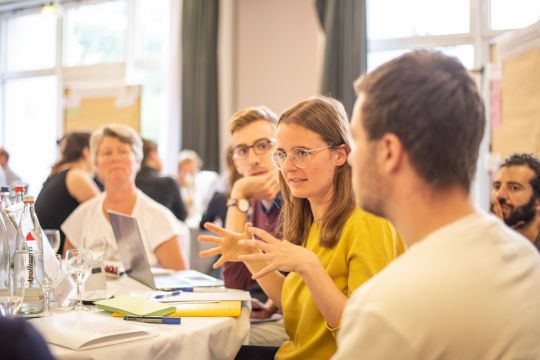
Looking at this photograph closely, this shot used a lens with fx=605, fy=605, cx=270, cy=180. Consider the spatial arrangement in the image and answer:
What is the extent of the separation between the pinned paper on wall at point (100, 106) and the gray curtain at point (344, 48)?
8.24 feet

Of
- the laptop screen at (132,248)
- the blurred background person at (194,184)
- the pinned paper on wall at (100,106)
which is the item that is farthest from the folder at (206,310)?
the pinned paper on wall at (100,106)

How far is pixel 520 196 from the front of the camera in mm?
2604

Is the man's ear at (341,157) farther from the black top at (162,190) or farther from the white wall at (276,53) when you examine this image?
the white wall at (276,53)

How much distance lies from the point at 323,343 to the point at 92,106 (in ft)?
21.0

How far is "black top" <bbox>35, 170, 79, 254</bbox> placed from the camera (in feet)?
11.1

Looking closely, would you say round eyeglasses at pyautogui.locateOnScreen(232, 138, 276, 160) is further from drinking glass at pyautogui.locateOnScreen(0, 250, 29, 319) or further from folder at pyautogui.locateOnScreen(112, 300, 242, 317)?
drinking glass at pyautogui.locateOnScreen(0, 250, 29, 319)

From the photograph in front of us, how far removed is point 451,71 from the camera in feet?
3.44

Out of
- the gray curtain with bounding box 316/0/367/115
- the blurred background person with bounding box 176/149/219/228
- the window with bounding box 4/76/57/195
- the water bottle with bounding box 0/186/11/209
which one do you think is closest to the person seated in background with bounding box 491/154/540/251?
the water bottle with bounding box 0/186/11/209

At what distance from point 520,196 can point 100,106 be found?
5.79m

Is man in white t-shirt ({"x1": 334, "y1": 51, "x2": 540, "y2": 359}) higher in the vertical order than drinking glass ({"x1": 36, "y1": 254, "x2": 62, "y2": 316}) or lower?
higher

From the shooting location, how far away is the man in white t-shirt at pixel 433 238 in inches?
36.2

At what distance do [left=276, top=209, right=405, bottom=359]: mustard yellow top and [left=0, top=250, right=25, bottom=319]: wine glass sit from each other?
0.75 metres

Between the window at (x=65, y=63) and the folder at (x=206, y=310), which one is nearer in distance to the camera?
the folder at (x=206, y=310)

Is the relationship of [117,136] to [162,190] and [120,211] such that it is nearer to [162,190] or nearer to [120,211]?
[120,211]
